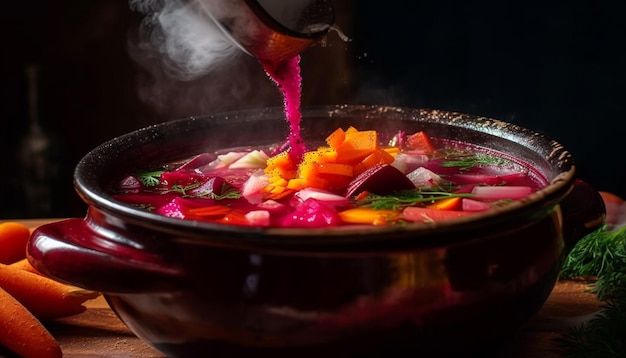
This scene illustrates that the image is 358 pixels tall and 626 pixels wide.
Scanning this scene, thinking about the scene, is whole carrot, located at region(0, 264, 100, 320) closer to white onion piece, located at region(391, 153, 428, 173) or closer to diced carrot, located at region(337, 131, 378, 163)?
diced carrot, located at region(337, 131, 378, 163)

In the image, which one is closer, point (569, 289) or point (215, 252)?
point (215, 252)

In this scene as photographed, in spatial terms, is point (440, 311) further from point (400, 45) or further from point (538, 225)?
point (400, 45)

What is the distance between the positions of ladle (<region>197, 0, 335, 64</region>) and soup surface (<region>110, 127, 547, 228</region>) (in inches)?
12.7

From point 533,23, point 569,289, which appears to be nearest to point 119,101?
point 533,23

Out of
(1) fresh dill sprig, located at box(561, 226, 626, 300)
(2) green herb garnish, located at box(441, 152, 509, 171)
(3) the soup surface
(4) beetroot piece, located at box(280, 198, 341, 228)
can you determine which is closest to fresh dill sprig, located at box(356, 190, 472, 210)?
(3) the soup surface

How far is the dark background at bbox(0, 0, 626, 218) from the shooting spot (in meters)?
4.03

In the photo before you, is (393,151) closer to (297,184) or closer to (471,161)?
(471,161)

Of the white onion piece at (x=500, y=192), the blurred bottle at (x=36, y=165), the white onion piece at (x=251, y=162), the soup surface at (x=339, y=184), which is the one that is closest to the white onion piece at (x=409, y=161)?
the soup surface at (x=339, y=184)

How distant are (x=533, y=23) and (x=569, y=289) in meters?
2.16

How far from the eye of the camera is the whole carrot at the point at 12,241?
2373mm

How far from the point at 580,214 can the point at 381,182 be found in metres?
0.46

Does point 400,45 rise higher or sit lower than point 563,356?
higher

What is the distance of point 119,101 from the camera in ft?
13.8

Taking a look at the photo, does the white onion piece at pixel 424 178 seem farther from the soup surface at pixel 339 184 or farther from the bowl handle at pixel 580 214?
the bowl handle at pixel 580 214
